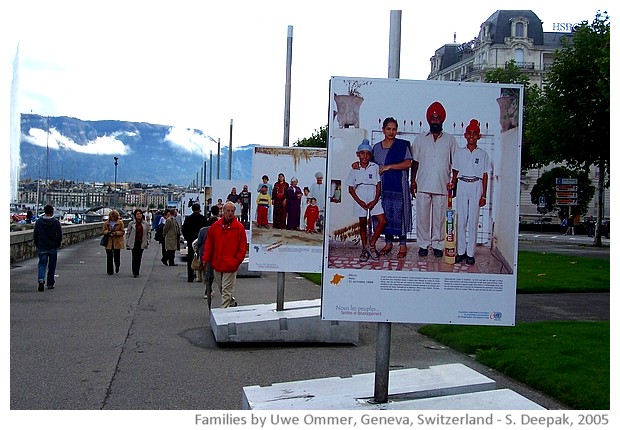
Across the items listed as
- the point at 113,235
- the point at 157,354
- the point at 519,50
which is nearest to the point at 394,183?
the point at 157,354

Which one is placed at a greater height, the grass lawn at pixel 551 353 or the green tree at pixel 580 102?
the green tree at pixel 580 102

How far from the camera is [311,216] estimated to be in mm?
12812

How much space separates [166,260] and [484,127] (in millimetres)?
23248

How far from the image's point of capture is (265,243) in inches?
511

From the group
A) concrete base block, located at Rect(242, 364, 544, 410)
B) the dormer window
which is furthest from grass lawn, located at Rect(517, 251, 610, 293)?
the dormer window

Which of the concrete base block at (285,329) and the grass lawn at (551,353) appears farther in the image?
the concrete base block at (285,329)

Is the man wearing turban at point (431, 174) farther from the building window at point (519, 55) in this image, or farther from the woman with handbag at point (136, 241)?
the building window at point (519, 55)

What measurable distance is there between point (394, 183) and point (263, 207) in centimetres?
692

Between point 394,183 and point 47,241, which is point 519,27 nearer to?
point 47,241

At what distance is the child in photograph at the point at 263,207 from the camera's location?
13.1 m

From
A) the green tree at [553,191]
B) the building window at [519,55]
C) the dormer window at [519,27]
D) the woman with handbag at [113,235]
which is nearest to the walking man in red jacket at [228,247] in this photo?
the woman with handbag at [113,235]

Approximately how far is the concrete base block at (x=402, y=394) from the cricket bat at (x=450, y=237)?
3.49 ft

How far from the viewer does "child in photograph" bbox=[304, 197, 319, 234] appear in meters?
12.7

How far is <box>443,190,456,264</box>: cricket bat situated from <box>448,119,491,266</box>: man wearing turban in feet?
0.11
